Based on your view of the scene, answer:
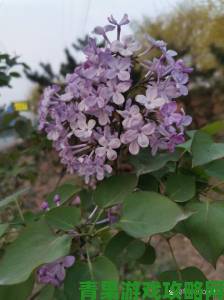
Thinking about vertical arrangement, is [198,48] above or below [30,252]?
above

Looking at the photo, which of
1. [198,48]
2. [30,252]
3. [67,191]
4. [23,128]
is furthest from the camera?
[198,48]

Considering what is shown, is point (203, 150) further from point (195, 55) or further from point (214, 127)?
point (195, 55)

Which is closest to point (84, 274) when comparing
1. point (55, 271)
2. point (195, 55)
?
point (55, 271)

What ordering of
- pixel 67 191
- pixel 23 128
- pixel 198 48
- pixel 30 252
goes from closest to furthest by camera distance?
1. pixel 30 252
2. pixel 67 191
3. pixel 23 128
4. pixel 198 48

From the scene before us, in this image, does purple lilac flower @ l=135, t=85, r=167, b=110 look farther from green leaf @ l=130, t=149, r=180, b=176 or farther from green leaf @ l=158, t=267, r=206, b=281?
green leaf @ l=158, t=267, r=206, b=281

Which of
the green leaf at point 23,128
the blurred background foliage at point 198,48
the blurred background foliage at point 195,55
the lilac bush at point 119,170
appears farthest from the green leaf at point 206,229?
the blurred background foliage at point 198,48

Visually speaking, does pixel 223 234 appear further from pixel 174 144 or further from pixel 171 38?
pixel 171 38
